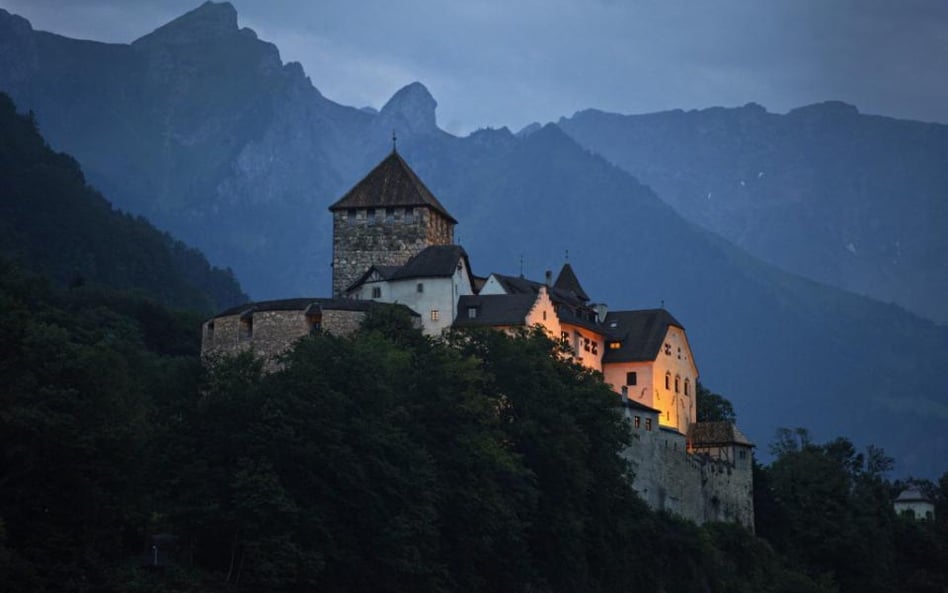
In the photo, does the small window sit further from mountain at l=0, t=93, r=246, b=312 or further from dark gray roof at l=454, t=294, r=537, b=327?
mountain at l=0, t=93, r=246, b=312

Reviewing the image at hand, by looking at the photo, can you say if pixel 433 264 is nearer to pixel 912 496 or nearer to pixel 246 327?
pixel 246 327

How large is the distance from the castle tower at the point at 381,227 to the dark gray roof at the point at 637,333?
506 inches

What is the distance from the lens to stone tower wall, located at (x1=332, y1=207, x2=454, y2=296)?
10075cm

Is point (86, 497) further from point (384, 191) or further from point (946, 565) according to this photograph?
point (946, 565)

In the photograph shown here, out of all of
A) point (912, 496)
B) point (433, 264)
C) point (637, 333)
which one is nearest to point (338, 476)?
point (433, 264)

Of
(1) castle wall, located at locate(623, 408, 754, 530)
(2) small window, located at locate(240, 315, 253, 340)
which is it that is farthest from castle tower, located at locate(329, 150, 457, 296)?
(1) castle wall, located at locate(623, 408, 754, 530)

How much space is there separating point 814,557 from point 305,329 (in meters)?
40.4

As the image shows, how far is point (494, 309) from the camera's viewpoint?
3755 inches

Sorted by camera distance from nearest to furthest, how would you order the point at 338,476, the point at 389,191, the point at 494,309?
the point at 338,476 → the point at 494,309 → the point at 389,191

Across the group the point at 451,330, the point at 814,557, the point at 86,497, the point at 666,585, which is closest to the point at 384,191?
the point at 451,330

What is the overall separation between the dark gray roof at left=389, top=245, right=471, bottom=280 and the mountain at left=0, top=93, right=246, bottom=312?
68.2m

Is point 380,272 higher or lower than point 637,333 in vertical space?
higher

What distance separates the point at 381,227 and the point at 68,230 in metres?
77.7

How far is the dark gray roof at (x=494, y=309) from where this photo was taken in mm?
94312
